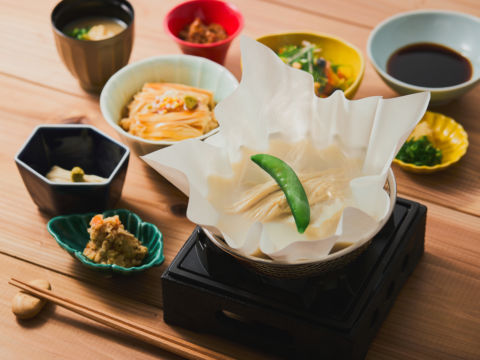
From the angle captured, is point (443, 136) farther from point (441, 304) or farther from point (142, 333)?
point (142, 333)

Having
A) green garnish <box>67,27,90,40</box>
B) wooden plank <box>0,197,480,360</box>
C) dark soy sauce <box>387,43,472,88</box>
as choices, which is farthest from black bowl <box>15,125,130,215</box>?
dark soy sauce <box>387,43,472,88</box>

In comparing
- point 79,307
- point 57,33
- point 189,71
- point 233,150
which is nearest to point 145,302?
point 79,307

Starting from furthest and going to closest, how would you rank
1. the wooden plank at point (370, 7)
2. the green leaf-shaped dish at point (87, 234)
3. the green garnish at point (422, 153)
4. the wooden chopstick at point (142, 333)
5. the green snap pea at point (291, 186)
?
the wooden plank at point (370, 7) → the green garnish at point (422, 153) → the green leaf-shaped dish at point (87, 234) → the wooden chopstick at point (142, 333) → the green snap pea at point (291, 186)

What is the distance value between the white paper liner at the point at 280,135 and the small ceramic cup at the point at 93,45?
2.12 feet

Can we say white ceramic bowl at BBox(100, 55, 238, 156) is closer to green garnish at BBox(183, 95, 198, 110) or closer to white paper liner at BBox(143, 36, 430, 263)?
green garnish at BBox(183, 95, 198, 110)

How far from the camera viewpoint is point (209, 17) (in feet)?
6.71

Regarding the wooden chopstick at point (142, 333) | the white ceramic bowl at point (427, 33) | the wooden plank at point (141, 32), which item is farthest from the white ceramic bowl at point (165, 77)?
the wooden chopstick at point (142, 333)

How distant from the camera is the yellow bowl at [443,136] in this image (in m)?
1.66

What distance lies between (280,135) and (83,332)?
Answer: 0.55m

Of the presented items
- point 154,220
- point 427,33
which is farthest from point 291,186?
point 427,33

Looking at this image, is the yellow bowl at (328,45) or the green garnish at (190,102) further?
the yellow bowl at (328,45)

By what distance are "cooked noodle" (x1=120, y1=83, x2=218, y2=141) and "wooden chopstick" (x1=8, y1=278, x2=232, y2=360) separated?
46cm

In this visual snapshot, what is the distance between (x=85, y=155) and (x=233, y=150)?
468 millimetres

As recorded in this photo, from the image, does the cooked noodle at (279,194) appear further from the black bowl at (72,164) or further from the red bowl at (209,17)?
the red bowl at (209,17)
